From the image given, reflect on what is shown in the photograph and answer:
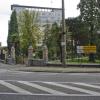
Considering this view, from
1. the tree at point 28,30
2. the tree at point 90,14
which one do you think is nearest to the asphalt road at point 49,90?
the tree at point 90,14

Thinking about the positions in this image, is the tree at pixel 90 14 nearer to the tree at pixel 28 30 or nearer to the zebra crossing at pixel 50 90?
the tree at pixel 28 30

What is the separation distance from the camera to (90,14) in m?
70.0

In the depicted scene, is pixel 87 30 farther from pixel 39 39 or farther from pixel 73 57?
pixel 39 39

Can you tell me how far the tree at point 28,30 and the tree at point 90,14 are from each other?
23.1 meters

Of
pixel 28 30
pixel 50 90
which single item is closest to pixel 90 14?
pixel 28 30

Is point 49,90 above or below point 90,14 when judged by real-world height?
below

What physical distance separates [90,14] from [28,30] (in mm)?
28047

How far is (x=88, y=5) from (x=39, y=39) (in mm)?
29393

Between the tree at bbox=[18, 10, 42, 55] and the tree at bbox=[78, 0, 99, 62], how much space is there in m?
23.1

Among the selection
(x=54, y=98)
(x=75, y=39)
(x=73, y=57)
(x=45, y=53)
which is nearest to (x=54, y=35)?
(x=75, y=39)

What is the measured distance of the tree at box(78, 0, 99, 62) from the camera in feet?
224

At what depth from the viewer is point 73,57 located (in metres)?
60.1

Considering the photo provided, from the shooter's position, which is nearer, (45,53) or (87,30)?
(45,53)

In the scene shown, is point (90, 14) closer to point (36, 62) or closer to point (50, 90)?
point (36, 62)
